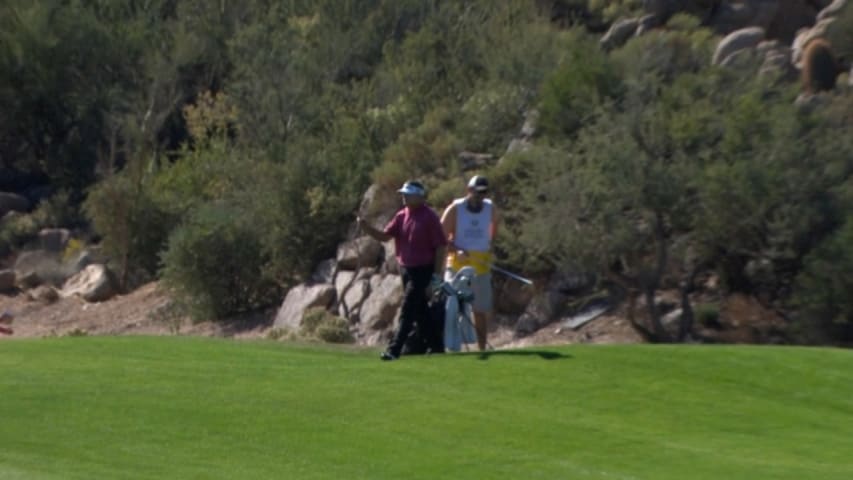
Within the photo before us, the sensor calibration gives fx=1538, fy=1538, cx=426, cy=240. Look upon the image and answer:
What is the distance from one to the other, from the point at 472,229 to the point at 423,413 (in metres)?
4.58

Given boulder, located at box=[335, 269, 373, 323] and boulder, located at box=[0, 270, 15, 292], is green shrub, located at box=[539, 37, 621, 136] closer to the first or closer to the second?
boulder, located at box=[335, 269, 373, 323]

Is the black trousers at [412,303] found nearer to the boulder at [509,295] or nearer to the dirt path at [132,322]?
the dirt path at [132,322]

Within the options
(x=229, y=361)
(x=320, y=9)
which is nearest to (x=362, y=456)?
(x=229, y=361)

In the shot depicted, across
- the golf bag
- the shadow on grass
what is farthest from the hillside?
the shadow on grass

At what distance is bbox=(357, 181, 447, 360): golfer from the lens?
56.8ft

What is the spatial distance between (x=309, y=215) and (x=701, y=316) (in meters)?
Answer: 11.2

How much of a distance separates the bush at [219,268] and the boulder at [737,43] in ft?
37.9

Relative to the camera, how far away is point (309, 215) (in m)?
35.6

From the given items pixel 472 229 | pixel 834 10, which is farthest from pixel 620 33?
pixel 472 229

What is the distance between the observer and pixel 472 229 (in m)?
18.4

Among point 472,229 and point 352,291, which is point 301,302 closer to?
point 352,291

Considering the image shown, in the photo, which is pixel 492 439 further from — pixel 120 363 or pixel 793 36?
pixel 793 36

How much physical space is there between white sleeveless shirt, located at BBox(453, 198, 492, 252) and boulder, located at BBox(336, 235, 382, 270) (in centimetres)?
1478

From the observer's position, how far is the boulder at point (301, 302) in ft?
109
